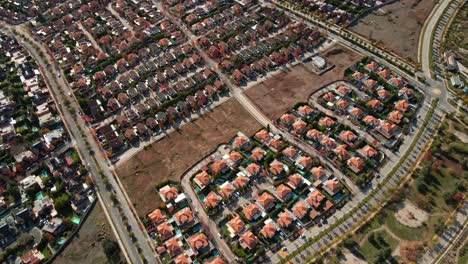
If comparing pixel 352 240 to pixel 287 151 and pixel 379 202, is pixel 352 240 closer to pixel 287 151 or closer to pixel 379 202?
pixel 379 202

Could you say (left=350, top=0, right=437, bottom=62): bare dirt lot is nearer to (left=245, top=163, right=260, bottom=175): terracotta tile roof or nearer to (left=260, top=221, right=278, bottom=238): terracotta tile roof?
(left=245, top=163, right=260, bottom=175): terracotta tile roof

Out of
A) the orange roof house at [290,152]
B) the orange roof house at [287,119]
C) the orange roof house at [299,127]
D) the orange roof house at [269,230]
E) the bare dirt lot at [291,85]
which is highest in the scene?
the bare dirt lot at [291,85]

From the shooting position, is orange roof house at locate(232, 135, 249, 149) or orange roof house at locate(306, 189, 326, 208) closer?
orange roof house at locate(306, 189, 326, 208)

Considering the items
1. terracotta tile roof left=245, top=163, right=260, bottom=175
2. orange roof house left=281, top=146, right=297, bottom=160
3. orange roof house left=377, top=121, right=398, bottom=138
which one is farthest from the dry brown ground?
orange roof house left=377, top=121, right=398, bottom=138

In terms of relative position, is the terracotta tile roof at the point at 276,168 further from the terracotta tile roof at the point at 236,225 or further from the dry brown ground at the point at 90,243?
the dry brown ground at the point at 90,243

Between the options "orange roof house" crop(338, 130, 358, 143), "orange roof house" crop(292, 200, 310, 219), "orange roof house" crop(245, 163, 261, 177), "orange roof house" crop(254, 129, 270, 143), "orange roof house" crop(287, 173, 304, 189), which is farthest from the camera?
"orange roof house" crop(254, 129, 270, 143)

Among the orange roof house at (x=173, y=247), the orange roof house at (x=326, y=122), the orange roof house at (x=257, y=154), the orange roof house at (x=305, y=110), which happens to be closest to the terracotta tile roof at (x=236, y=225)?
the orange roof house at (x=173, y=247)

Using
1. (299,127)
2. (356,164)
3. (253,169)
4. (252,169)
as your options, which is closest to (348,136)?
(356,164)

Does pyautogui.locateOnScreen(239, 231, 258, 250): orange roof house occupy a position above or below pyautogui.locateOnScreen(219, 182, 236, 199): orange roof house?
below
